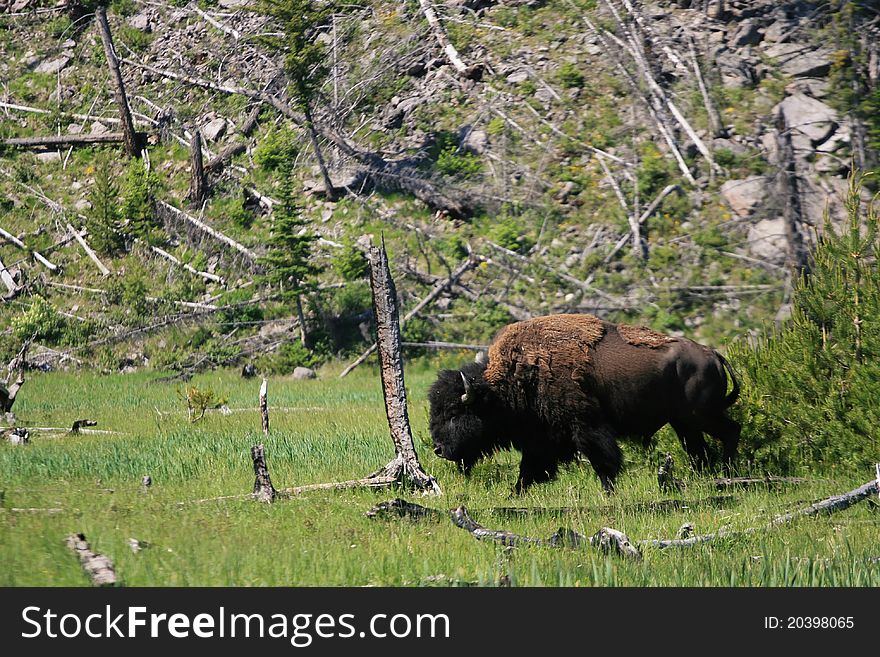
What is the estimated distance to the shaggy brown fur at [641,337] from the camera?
422 inches

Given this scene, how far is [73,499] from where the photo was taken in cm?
902

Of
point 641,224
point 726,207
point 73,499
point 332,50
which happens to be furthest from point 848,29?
point 73,499

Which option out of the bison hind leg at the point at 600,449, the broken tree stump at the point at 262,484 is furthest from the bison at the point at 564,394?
the broken tree stump at the point at 262,484

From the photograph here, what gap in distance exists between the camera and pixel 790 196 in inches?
1053

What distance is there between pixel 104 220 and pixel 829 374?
2420 centimetres

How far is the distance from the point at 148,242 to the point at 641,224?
1518 cm

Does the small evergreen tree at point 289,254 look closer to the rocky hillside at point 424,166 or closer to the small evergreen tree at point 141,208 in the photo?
the rocky hillside at point 424,166

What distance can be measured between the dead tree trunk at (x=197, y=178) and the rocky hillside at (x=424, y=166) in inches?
4.4

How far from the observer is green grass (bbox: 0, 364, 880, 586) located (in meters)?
6.49

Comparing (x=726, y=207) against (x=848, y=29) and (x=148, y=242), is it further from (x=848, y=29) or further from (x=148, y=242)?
(x=148, y=242)

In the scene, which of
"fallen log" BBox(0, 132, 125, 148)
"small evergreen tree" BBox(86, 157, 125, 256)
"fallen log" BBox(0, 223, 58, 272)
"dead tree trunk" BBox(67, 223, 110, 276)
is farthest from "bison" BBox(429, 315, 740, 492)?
"fallen log" BBox(0, 132, 125, 148)

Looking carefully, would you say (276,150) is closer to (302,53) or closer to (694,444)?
(302,53)

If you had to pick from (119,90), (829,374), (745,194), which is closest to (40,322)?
(119,90)

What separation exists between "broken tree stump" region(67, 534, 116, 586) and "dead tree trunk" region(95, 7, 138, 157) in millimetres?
26609
